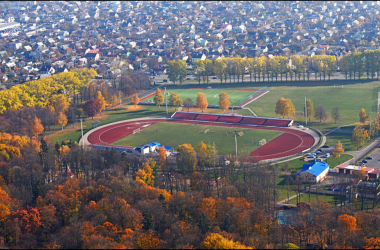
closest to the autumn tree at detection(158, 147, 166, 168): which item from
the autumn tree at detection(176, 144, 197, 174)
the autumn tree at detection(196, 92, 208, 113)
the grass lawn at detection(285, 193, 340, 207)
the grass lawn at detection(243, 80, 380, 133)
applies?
the autumn tree at detection(176, 144, 197, 174)

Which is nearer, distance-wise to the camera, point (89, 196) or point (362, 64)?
point (89, 196)

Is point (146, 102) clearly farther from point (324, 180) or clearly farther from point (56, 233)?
point (56, 233)

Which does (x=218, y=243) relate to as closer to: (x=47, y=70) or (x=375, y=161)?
(x=375, y=161)

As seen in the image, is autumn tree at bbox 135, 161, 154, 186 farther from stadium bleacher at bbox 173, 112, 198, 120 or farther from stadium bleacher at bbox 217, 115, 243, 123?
stadium bleacher at bbox 173, 112, 198, 120

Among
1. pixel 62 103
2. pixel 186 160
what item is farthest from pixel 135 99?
pixel 186 160

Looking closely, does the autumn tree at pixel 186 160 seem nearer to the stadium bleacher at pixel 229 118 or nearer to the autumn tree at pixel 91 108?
the stadium bleacher at pixel 229 118

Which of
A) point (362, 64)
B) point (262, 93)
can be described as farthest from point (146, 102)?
point (362, 64)
